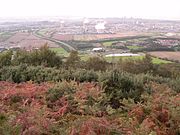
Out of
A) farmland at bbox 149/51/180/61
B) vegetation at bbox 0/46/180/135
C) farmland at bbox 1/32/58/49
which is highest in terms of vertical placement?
vegetation at bbox 0/46/180/135

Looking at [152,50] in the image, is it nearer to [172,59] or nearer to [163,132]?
[172,59]

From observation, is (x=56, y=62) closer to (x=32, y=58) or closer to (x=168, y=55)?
(x=32, y=58)

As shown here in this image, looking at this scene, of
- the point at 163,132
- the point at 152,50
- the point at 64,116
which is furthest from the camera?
the point at 152,50

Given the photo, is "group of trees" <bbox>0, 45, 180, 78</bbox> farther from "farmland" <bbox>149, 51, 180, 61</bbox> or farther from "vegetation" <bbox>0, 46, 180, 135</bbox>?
"farmland" <bbox>149, 51, 180, 61</bbox>

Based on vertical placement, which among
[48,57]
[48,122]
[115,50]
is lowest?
[115,50]

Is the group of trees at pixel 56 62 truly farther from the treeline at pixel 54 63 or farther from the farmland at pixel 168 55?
the farmland at pixel 168 55

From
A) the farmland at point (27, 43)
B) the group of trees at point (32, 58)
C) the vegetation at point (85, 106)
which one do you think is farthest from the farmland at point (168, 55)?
the vegetation at point (85, 106)

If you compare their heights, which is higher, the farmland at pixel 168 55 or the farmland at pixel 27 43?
the farmland at pixel 27 43

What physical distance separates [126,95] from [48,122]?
472 centimetres

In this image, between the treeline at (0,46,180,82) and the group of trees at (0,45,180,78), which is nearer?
the treeline at (0,46,180,82)

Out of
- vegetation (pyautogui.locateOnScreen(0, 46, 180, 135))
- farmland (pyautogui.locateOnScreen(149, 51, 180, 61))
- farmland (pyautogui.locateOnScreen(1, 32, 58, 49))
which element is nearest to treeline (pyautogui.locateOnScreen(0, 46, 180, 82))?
vegetation (pyautogui.locateOnScreen(0, 46, 180, 135))

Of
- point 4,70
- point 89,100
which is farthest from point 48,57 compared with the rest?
point 89,100

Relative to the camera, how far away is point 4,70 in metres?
16.9

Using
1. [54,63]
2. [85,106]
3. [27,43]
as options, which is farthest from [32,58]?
[27,43]
